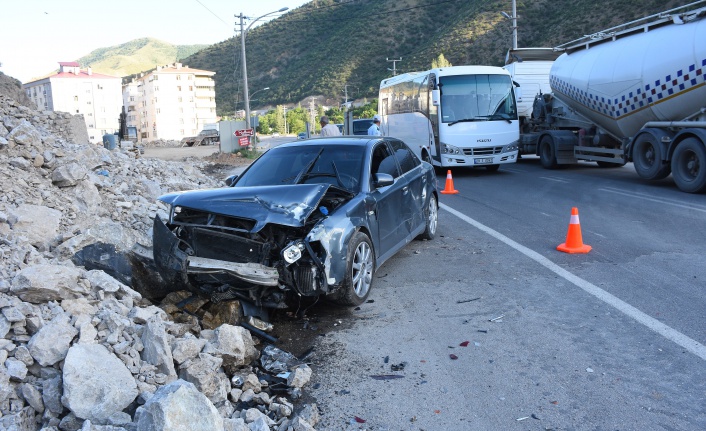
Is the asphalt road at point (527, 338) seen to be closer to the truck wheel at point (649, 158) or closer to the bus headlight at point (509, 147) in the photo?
the truck wheel at point (649, 158)

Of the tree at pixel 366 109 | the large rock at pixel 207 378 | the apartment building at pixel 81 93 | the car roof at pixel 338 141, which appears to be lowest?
the large rock at pixel 207 378

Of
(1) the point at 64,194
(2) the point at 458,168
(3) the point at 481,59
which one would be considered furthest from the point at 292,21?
(1) the point at 64,194

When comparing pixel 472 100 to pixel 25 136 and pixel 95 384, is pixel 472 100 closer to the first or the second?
pixel 25 136

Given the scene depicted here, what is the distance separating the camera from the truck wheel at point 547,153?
19.2 m

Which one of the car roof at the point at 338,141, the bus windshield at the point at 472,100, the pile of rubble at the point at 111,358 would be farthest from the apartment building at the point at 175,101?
the pile of rubble at the point at 111,358

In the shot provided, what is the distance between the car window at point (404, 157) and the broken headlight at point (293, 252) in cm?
279

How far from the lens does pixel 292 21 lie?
98062mm

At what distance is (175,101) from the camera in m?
125

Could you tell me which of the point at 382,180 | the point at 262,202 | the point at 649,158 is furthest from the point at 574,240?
the point at 649,158

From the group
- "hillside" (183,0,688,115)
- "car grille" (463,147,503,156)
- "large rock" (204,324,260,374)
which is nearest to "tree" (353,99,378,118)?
"hillside" (183,0,688,115)

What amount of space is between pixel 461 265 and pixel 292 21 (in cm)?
9721

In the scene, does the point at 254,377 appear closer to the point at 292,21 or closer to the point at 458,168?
the point at 458,168

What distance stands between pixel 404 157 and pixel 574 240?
2.48m

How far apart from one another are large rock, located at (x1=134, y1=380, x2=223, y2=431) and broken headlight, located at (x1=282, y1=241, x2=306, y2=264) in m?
1.83
